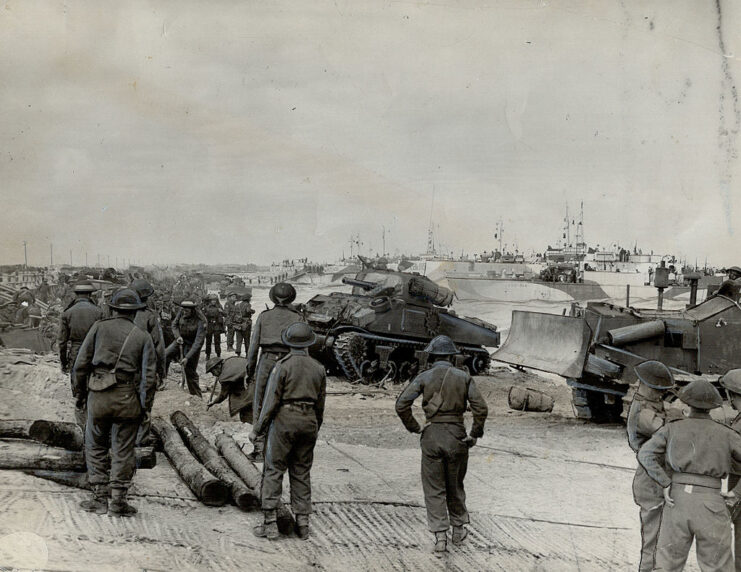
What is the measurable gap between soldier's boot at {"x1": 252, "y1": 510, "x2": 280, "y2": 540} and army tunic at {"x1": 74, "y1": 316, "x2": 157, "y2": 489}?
114 centimetres

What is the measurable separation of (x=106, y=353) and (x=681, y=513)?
4.37 meters

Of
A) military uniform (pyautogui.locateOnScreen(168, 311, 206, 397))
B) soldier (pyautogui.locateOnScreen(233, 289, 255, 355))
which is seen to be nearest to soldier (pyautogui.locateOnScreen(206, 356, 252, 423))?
military uniform (pyautogui.locateOnScreen(168, 311, 206, 397))

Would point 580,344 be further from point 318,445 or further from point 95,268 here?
point 95,268

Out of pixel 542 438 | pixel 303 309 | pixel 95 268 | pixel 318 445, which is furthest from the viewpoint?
pixel 95 268

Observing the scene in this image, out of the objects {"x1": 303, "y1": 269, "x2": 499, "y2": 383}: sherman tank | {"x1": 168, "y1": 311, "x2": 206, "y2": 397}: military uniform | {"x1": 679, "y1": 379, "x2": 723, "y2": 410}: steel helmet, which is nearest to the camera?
{"x1": 679, "y1": 379, "x2": 723, "y2": 410}: steel helmet

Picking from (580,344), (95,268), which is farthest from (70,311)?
(95,268)

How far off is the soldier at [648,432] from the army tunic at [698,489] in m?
0.42

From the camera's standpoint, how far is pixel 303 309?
14.8 metres

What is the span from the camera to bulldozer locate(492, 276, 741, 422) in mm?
9805

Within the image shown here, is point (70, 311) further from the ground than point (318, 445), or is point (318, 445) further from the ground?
point (70, 311)

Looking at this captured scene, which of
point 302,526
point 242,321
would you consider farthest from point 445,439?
point 242,321

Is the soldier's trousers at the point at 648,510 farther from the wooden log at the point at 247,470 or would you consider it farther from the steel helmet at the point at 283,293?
the steel helmet at the point at 283,293

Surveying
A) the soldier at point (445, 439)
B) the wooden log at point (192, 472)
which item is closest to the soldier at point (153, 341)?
the wooden log at point (192, 472)

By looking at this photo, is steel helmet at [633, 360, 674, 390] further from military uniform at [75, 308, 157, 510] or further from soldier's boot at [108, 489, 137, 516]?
soldier's boot at [108, 489, 137, 516]
